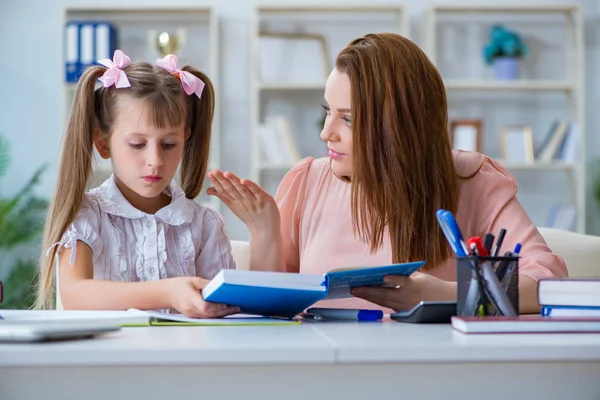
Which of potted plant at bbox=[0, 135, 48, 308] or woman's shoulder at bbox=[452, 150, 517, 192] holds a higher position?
woman's shoulder at bbox=[452, 150, 517, 192]

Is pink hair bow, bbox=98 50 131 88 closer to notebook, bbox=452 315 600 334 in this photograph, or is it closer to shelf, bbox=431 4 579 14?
notebook, bbox=452 315 600 334

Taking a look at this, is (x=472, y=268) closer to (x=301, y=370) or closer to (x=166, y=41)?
(x=301, y=370)

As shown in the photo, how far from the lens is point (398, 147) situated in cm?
157

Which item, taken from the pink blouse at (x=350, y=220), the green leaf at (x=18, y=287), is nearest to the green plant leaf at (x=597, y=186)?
the pink blouse at (x=350, y=220)

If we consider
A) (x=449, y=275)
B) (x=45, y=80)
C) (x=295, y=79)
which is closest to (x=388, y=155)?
(x=449, y=275)

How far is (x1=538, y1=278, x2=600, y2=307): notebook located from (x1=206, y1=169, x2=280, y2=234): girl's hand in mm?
667

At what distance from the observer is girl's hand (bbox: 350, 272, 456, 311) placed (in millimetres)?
1237

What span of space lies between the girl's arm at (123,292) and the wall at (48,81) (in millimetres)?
3010

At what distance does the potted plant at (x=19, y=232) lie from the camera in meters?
4.12

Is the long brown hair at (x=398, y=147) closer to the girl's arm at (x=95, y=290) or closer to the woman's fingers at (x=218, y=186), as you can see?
the woman's fingers at (x=218, y=186)

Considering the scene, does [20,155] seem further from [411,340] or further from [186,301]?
[411,340]

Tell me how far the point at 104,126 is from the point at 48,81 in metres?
3.08

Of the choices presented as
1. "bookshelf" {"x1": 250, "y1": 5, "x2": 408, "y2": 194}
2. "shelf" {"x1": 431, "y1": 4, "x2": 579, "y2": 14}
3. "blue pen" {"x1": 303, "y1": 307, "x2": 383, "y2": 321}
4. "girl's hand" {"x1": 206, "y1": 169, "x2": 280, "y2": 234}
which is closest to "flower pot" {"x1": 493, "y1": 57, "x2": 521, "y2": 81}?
"shelf" {"x1": 431, "y1": 4, "x2": 579, "y2": 14}

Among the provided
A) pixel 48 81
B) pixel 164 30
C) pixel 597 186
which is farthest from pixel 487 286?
pixel 48 81
